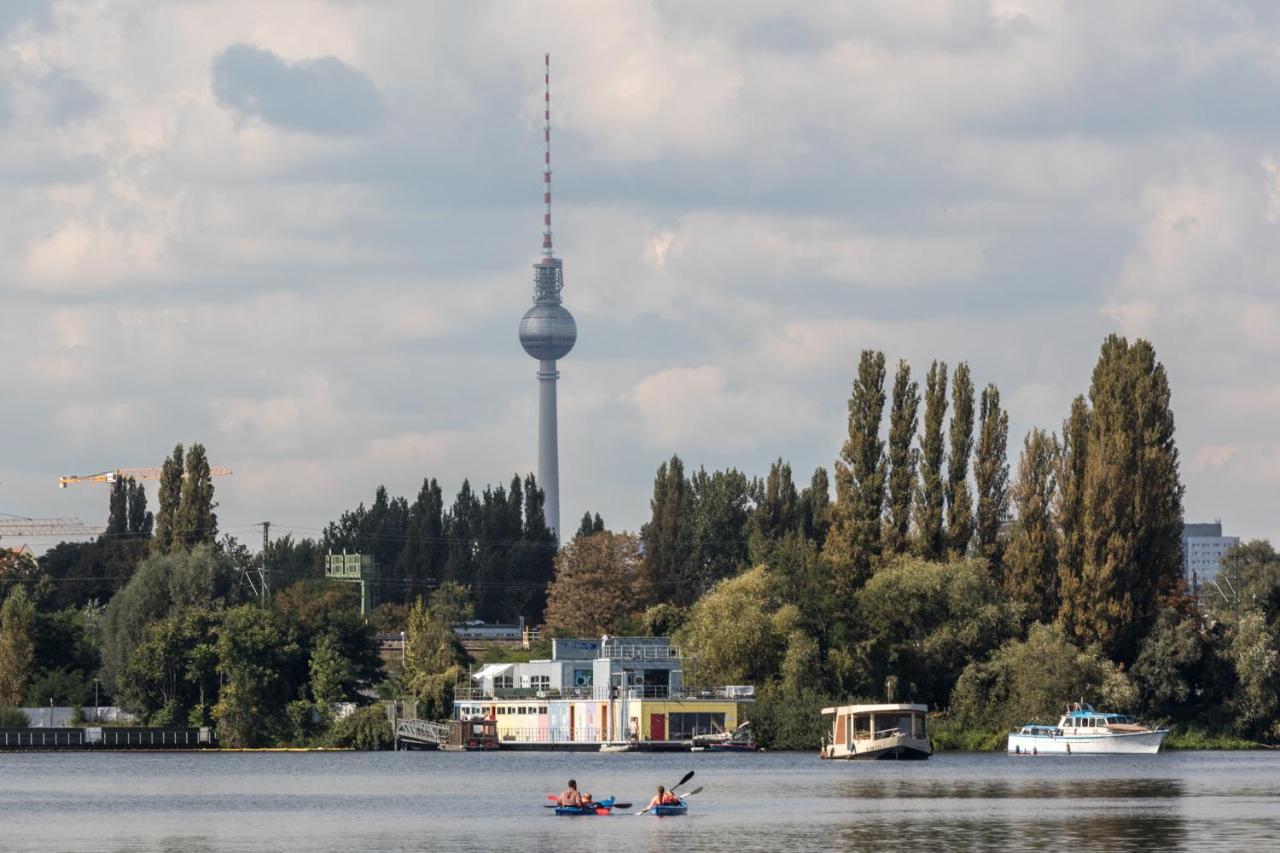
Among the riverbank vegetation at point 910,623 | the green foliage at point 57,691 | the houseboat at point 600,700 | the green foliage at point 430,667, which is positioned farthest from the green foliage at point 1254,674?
the green foliage at point 57,691

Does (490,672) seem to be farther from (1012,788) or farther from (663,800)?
(663,800)

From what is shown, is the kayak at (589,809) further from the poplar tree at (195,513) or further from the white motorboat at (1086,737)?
the poplar tree at (195,513)

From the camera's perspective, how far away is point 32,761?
452ft

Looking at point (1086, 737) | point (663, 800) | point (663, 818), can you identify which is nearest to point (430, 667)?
point (1086, 737)

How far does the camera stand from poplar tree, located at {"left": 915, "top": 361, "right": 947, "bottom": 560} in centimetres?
13762

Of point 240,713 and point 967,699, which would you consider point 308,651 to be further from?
point 967,699

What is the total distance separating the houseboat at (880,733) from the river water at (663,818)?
109 inches

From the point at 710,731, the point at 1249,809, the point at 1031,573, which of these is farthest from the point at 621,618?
the point at 1249,809

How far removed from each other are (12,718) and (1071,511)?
71830 millimetres

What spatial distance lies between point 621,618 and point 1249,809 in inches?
4567

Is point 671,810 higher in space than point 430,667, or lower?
lower

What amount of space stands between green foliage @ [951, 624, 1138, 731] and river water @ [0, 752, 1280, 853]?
461 centimetres

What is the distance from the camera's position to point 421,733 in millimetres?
151125

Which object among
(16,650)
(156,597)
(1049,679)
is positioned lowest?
(1049,679)
